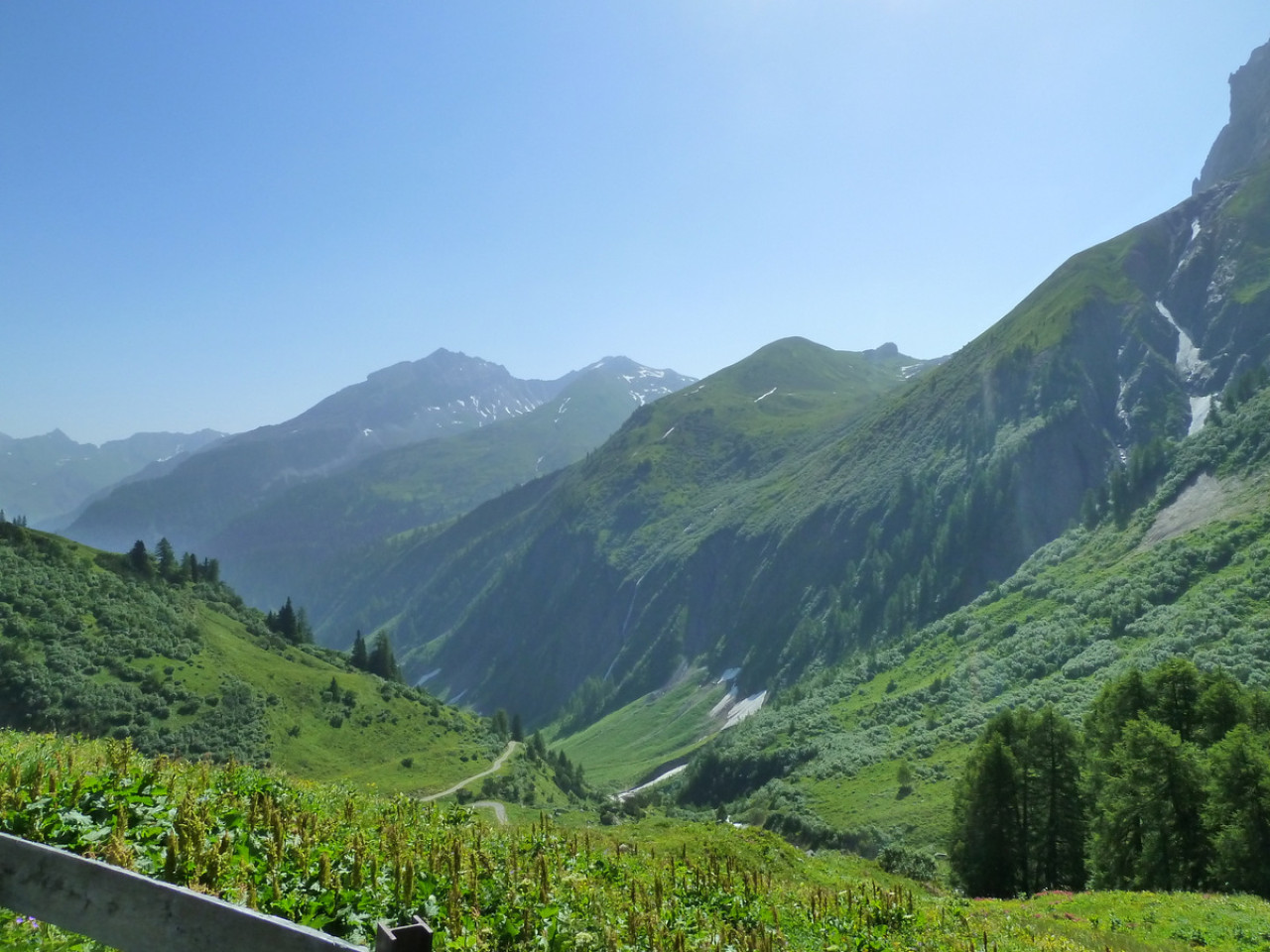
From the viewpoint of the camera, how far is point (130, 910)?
4.64 meters

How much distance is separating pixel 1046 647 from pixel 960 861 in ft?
328

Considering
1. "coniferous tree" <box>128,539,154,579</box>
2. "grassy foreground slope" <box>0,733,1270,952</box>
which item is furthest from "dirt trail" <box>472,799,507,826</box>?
"grassy foreground slope" <box>0,733,1270,952</box>

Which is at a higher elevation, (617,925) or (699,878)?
(617,925)

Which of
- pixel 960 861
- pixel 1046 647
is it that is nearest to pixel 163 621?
pixel 960 861

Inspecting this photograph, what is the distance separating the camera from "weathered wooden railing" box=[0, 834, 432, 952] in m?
4.18

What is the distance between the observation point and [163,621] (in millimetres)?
114625

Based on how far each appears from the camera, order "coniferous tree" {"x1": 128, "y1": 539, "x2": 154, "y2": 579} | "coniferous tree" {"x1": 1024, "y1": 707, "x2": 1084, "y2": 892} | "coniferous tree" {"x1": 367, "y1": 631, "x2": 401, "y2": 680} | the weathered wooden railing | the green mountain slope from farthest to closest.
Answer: "coniferous tree" {"x1": 367, "y1": 631, "x2": 401, "y2": 680}, "coniferous tree" {"x1": 128, "y1": 539, "x2": 154, "y2": 579}, the green mountain slope, "coniferous tree" {"x1": 1024, "y1": 707, "x2": 1084, "y2": 892}, the weathered wooden railing

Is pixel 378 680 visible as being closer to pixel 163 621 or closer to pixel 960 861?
pixel 163 621

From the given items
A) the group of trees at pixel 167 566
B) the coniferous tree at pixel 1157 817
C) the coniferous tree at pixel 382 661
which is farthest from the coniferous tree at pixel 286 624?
the coniferous tree at pixel 1157 817

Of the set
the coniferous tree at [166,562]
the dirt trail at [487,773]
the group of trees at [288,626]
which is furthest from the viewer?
the group of trees at [288,626]

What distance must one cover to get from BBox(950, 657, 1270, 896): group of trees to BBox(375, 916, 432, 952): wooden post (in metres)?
43.0

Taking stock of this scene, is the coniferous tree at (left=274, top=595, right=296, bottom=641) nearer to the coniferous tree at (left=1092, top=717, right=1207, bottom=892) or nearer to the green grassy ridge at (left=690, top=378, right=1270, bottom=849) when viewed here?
the green grassy ridge at (left=690, top=378, right=1270, bottom=849)

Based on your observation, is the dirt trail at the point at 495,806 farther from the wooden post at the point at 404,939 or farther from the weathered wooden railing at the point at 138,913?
the wooden post at the point at 404,939

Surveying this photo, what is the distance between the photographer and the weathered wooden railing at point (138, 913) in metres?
4.18
